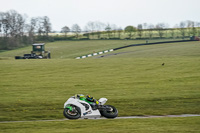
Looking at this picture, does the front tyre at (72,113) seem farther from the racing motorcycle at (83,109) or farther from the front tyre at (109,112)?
the front tyre at (109,112)

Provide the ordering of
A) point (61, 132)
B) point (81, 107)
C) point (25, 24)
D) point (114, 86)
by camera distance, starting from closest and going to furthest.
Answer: point (61, 132)
point (81, 107)
point (114, 86)
point (25, 24)

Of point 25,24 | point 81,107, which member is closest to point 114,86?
point 81,107

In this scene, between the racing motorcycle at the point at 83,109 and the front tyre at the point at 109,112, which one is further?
the front tyre at the point at 109,112

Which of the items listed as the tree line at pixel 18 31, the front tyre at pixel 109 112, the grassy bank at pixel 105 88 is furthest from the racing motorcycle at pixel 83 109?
the tree line at pixel 18 31

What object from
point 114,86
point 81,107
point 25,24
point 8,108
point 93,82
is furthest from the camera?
point 25,24

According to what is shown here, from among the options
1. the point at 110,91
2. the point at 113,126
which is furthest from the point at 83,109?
the point at 110,91

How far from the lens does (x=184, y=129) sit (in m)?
18.0

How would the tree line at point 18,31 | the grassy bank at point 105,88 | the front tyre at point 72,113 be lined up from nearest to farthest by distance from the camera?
the front tyre at point 72,113 < the grassy bank at point 105,88 < the tree line at point 18,31

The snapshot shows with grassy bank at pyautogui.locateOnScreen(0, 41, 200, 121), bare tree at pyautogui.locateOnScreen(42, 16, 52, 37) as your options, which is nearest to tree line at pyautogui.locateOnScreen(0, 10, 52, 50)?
bare tree at pyautogui.locateOnScreen(42, 16, 52, 37)

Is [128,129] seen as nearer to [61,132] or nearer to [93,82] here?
[61,132]

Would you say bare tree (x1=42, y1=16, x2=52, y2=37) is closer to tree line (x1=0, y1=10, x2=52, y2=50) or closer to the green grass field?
tree line (x1=0, y1=10, x2=52, y2=50)

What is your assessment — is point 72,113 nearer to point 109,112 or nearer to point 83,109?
point 83,109

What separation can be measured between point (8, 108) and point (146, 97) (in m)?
11.6

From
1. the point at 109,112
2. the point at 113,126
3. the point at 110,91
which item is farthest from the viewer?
the point at 110,91
